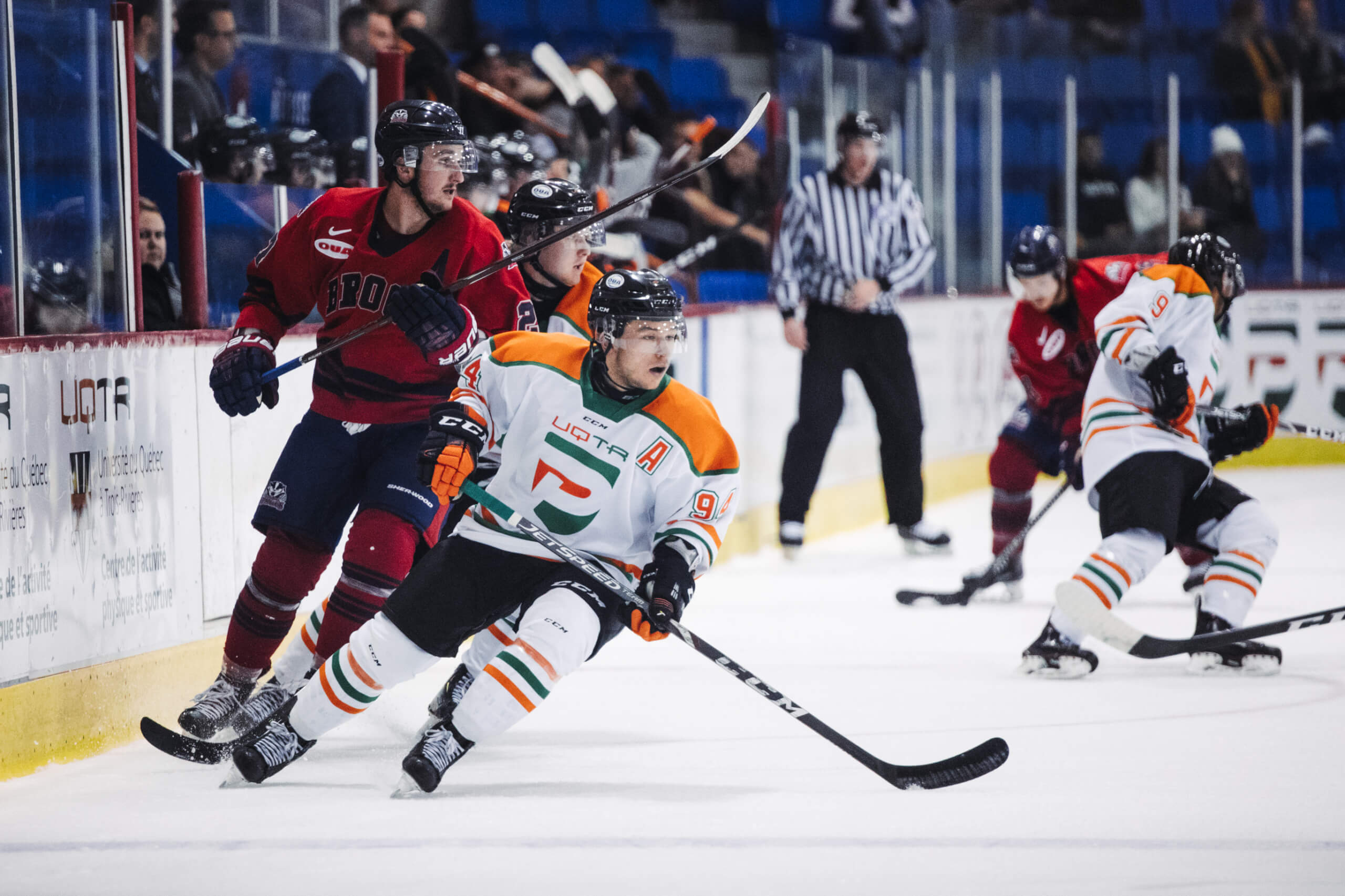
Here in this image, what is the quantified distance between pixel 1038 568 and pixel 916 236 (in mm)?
1213

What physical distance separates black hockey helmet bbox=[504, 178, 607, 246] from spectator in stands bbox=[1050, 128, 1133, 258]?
502cm

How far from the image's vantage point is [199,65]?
173 inches

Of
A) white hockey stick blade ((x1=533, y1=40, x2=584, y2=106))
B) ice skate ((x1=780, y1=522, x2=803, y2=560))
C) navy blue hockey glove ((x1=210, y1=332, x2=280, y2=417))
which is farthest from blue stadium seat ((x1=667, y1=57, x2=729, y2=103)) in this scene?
navy blue hockey glove ((x1=210, y1=332, x2=280, y2=417))

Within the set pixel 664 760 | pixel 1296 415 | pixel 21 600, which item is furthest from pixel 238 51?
pixel 1296 415

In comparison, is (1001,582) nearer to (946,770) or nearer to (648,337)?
(946,770)

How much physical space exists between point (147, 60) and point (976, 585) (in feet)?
8.62

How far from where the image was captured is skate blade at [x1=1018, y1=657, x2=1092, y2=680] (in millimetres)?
3992

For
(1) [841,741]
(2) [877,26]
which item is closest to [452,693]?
(1) [841,741]

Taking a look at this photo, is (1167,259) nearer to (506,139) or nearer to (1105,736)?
(1105,736)

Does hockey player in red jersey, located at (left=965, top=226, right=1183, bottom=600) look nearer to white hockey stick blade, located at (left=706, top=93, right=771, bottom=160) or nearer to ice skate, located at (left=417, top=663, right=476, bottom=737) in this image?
white hockey stick blade, located at (left=706, top=93, right=771, bottom=160)

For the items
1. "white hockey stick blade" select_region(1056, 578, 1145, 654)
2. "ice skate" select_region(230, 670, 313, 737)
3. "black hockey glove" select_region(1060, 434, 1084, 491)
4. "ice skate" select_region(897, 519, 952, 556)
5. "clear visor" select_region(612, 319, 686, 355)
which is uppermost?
"clear visor" select_region(612, 319, 686, 355)

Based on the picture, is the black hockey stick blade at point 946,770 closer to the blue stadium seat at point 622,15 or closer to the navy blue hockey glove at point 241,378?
the navy blue hockey glove at point 241,378

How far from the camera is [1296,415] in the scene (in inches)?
336

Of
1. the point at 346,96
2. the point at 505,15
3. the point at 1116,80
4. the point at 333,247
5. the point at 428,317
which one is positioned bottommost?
the point at 428,317
